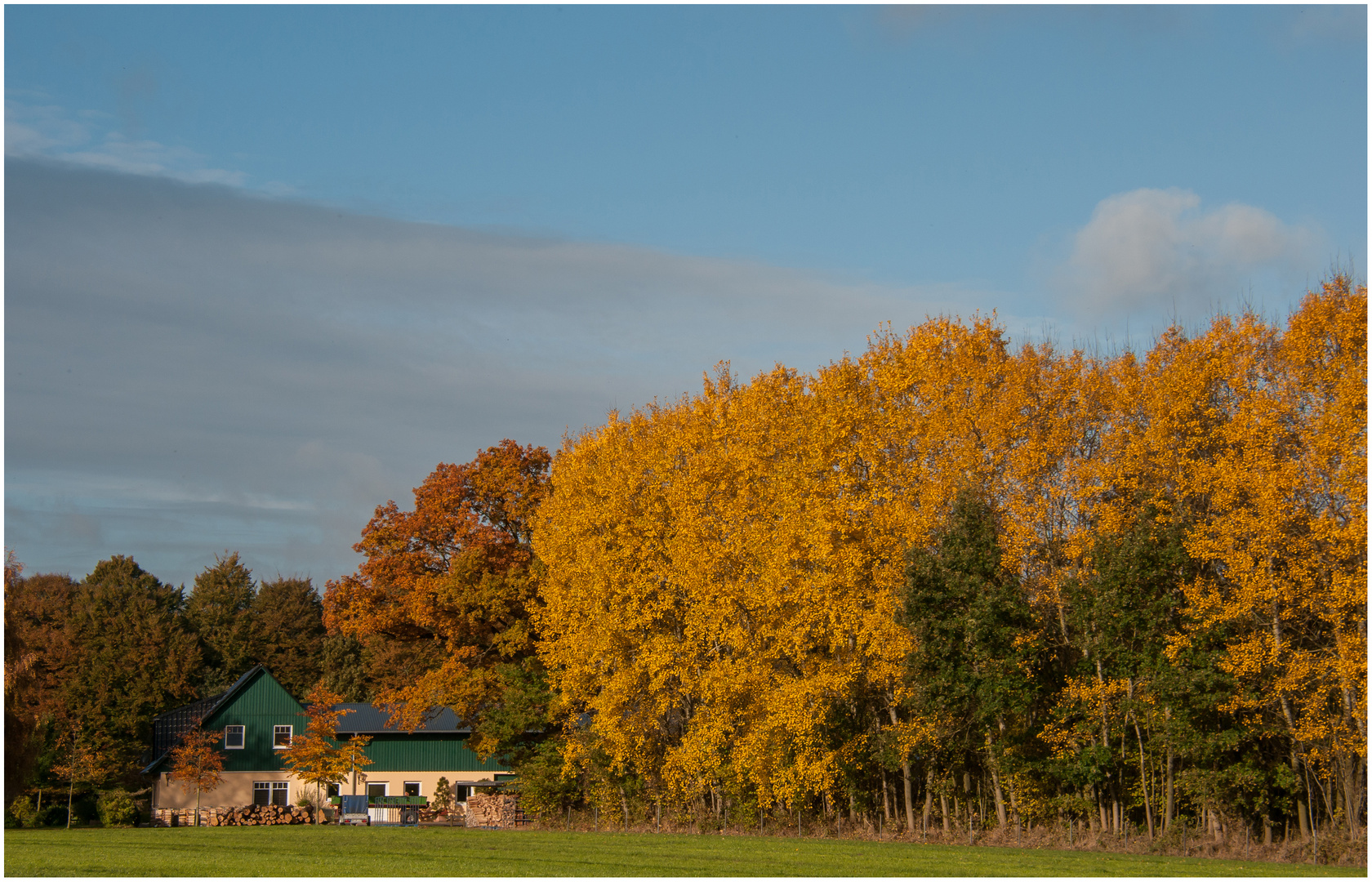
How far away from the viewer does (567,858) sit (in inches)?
1031

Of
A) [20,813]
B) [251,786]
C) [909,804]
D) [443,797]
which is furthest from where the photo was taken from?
[251,786]

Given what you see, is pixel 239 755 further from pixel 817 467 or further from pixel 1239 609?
pixel 1239 609

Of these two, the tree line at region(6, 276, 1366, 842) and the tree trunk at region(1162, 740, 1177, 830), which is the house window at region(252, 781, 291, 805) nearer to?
the tree line at region(6, 276, 1366, 842)

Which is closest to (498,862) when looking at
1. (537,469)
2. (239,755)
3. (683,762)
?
(683,762)

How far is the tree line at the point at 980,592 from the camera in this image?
26.2 meters

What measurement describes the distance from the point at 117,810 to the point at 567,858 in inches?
1183

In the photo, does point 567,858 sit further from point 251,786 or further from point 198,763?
point 251,786

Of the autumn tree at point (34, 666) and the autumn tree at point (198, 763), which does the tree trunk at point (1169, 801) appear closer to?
the autumn tree at point (34, 666)

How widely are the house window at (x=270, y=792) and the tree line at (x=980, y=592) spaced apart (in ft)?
77.6

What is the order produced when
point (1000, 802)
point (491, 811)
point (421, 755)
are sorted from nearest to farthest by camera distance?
1. point (1000, 802)
2. point (491, 811)
3. point (421, 755)

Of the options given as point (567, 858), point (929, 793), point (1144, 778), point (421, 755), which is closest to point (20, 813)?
point (421, 755)

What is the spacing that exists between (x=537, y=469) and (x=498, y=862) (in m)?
22.4

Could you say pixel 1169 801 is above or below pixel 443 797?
above

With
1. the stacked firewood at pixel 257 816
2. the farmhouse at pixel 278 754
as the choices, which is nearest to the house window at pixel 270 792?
the farmhouse at pixel 278 754
